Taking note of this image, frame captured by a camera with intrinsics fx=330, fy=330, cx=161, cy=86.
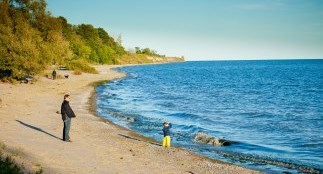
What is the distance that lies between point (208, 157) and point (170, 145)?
2.91 meters

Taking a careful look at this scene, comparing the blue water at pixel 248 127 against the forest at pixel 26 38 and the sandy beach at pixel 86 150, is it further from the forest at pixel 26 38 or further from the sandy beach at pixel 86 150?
the forest at pixel 26 38

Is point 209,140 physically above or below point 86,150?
below

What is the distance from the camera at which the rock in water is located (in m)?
19.7

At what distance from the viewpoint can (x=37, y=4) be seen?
4472cm

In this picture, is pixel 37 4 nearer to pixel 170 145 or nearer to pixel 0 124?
pixel 0 124

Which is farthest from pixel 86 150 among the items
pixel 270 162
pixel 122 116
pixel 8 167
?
pixel 122 116

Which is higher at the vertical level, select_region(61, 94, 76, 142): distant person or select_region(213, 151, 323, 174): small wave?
select_region(61, 94, 76, 142): distant person

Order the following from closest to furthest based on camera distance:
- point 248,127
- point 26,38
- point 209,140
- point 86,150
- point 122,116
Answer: point 86,150 → point 209,140 → point 248,127 → point 122,116 → point 26,38

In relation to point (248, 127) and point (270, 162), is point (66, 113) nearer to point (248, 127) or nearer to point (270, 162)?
point (270, 162)

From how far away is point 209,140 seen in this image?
20.1 m

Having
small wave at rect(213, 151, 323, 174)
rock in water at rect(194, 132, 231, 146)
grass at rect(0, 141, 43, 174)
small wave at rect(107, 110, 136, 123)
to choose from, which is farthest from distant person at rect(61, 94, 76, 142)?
small wave at rect(107, 110, 136, 123)

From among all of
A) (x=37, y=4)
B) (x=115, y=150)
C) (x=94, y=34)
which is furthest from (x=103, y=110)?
(x=94, y=34)

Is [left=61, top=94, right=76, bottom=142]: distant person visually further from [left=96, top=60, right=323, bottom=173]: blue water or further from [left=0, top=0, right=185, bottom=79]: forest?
[left=0, top=0, right=185, bottom=79]: forest

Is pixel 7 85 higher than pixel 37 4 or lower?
lower
